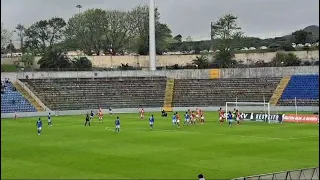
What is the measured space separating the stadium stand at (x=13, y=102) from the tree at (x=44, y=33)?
63.3 meters

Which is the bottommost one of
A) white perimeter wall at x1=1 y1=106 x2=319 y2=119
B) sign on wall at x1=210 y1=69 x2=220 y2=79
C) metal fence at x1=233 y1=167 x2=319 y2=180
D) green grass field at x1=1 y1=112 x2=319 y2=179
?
green grass field at x1=1 y1=112 x2=319 y2=179

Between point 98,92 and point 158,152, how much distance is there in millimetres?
53936

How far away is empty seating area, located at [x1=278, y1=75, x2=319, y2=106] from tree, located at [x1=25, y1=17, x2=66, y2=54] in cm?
7574

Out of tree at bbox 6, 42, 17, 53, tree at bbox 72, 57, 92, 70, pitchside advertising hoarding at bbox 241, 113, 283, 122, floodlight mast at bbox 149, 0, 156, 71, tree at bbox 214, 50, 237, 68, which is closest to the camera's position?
pitchside advertising hoarding at bbox 241, 113, 283, 122

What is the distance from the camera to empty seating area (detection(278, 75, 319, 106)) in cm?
7749

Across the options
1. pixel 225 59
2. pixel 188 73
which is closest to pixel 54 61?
pixel 188 73

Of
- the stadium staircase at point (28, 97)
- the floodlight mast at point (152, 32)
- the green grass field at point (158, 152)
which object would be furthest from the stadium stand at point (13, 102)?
the green grass field at point (158, 152)

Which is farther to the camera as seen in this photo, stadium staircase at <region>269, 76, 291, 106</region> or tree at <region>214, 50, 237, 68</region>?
tree at <region>214, 50, 237, 68</region>

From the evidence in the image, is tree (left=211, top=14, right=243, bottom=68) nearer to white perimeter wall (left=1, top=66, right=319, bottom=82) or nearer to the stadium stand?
white perimeter wall (left=1, top=66, right=319, bottom=82)

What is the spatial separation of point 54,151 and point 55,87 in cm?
5267

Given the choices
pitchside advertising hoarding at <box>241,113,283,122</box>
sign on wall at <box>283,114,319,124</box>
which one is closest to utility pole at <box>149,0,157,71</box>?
pitchside advertising hoarding at <box>241,113,283,122</box>

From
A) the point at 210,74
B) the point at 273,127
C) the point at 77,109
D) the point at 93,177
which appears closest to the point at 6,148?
the point at 93,177

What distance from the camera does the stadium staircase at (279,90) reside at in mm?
79688

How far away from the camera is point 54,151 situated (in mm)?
32938
